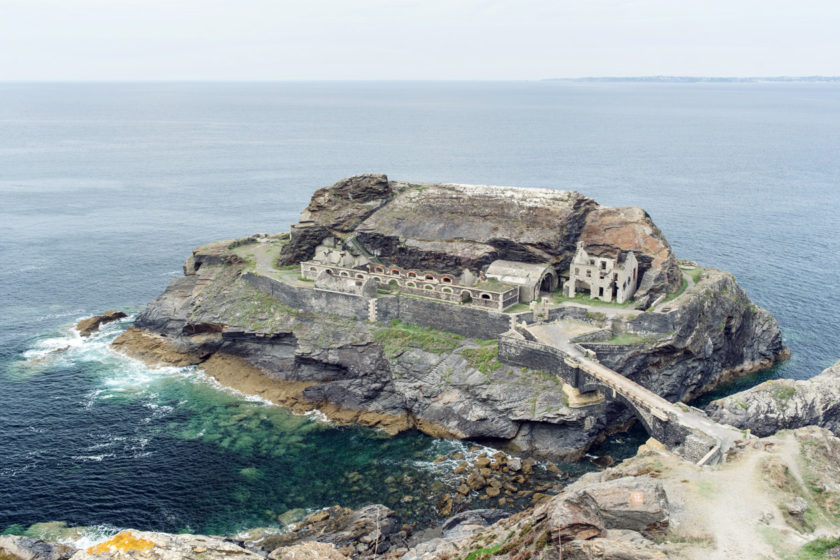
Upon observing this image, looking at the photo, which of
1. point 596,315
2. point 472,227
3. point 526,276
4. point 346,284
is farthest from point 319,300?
point 596,315

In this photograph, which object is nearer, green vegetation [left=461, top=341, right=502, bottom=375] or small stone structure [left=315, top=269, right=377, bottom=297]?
green vegetation [left=461, top=341, right=502, bottom=375]

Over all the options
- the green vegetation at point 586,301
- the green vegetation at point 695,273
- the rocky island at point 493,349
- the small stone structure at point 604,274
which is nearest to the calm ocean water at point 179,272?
the rocky island at point 493,349

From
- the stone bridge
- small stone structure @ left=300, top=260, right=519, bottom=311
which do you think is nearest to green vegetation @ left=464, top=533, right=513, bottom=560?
the stone bridge

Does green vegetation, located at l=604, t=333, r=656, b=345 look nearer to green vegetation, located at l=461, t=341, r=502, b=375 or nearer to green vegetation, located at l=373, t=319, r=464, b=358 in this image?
green vegetation, located at l=461, t=341, r=502, b=375

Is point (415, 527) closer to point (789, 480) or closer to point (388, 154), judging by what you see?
point (789, 480)

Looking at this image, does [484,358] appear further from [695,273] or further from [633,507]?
[633,507]

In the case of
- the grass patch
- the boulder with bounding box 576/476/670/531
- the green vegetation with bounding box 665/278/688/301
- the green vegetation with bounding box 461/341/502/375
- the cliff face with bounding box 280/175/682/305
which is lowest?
the green vegetation with bounding box 461/341/502/375

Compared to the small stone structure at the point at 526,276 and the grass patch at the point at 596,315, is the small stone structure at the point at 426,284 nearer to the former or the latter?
the small stone structure at the point at 526,276

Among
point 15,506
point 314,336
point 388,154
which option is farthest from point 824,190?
point 15,506
